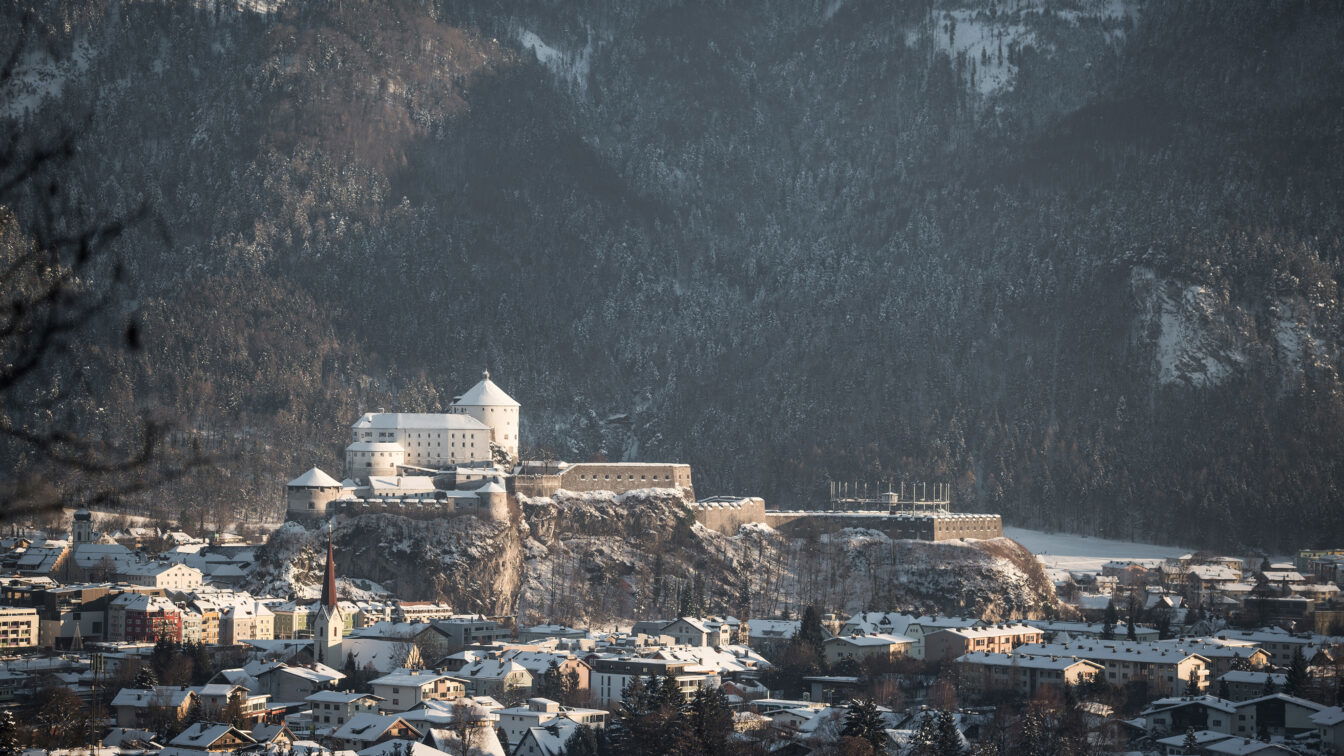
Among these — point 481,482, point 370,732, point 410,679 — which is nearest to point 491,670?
point 410,679

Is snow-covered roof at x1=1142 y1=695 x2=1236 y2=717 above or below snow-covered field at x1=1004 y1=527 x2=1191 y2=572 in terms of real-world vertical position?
below

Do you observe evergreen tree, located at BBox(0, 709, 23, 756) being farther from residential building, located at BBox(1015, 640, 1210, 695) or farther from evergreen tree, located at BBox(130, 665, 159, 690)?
residential building, located at BBox(1015, 640, 1210, 695)

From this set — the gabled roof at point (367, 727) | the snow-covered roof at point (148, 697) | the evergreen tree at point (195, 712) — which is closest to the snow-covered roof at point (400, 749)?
the gabled roof at point (367, 727)

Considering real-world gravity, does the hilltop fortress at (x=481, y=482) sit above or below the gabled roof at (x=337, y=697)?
above

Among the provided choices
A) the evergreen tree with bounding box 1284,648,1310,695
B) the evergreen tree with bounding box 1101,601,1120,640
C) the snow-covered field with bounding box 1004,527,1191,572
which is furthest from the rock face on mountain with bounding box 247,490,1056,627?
the evergreen tree with bounding box 1284,648,1310,695

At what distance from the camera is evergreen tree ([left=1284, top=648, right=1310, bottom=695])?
104m

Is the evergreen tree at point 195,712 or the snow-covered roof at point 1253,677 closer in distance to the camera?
the evergreen tree at point 195,712

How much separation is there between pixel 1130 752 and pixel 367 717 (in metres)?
33.9

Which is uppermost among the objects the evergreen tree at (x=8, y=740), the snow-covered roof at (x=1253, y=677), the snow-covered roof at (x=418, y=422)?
the snow-covered roof at (x=418, y=422)

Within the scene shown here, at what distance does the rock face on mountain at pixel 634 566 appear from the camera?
128 m

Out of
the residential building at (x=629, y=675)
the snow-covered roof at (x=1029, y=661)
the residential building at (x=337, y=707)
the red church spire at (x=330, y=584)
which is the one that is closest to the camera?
the residential building at (x=337, y=707)

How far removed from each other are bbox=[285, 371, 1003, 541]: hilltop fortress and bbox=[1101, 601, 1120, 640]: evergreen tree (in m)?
18.4

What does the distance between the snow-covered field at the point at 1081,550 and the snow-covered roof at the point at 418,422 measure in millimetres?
43846

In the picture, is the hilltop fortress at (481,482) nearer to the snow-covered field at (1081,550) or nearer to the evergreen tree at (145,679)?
the snow-covered field at (1081,550)
